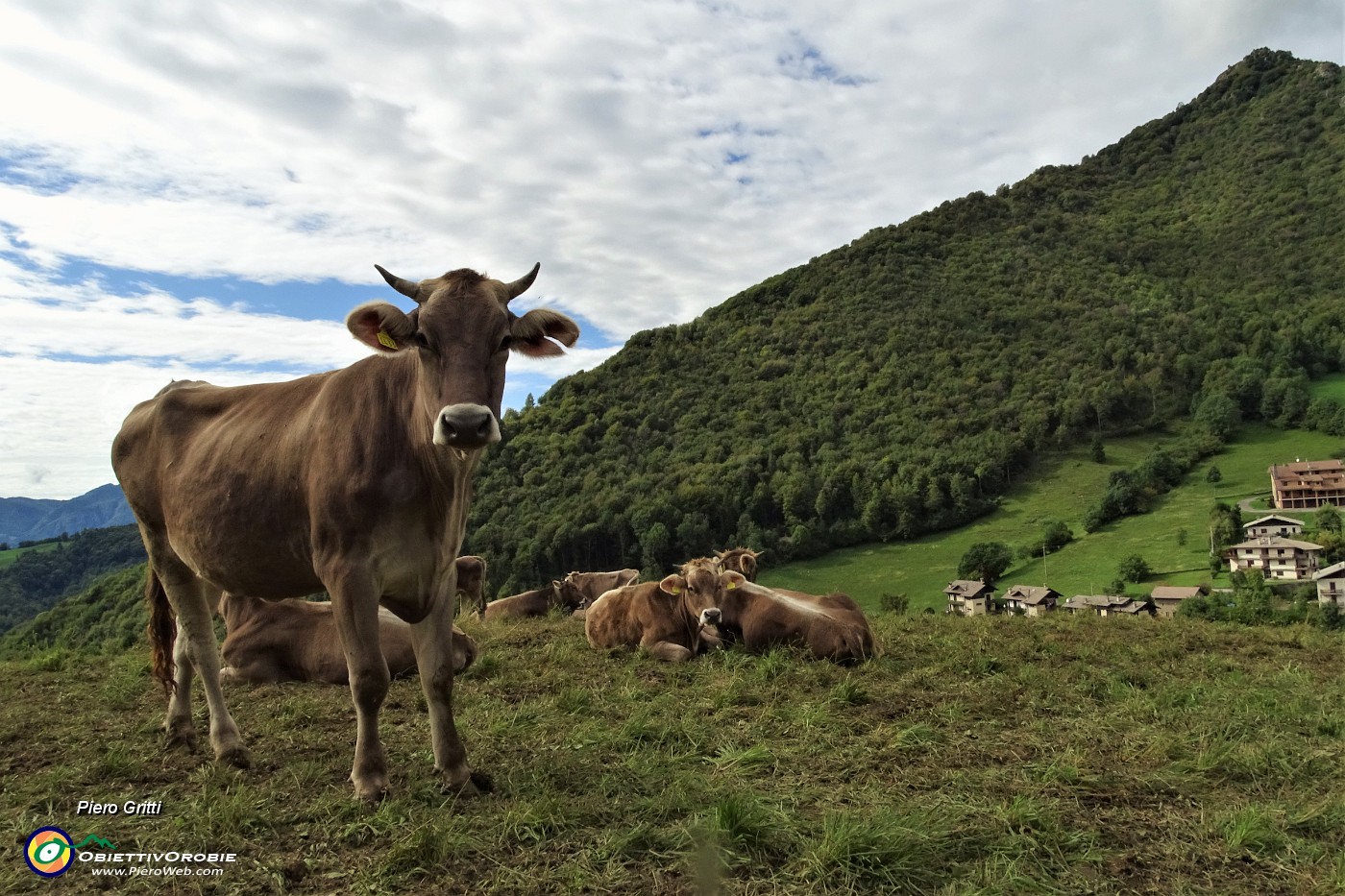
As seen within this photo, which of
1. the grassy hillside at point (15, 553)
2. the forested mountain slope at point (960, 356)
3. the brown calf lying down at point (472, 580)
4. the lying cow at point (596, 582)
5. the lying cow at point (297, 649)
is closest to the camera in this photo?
the lying cow at point (297, 649)

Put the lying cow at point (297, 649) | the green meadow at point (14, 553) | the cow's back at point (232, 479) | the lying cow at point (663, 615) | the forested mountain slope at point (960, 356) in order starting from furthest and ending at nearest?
the green meadow at point (14, 553)
the forested mountain slope at point (960, 356)
the lying cow at point (663, 615)
the lying cow at point (297, 649)
the cow's back at point (232, 479)

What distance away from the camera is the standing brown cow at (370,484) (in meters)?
3.90

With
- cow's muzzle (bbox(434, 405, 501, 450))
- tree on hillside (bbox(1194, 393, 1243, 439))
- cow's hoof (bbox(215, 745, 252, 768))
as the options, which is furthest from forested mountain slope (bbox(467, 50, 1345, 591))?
cow's muzzle (bbox(434, 405, 501, 450))

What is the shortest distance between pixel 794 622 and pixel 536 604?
7.01m

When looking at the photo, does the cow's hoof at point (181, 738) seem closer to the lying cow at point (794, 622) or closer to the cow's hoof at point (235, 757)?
the cow's hoof at point (235, 757)

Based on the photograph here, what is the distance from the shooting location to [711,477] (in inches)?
2485

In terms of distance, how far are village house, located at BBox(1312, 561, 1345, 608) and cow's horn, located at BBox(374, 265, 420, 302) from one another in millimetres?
32922

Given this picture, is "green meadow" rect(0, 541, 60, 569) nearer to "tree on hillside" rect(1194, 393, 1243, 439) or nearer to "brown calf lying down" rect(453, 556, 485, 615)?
"brown calf lying down" rect(453, 556, 485, 615)

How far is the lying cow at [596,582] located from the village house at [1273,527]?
39463 millimetres

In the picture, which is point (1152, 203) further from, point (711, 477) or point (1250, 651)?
point (1250, 651)

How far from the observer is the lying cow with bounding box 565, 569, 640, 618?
611 inches

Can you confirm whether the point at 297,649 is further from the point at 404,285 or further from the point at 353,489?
the point at 404,285

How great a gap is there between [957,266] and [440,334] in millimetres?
122959

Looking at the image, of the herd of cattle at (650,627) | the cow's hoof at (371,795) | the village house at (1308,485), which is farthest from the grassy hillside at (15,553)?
the village house at (1308,485)
